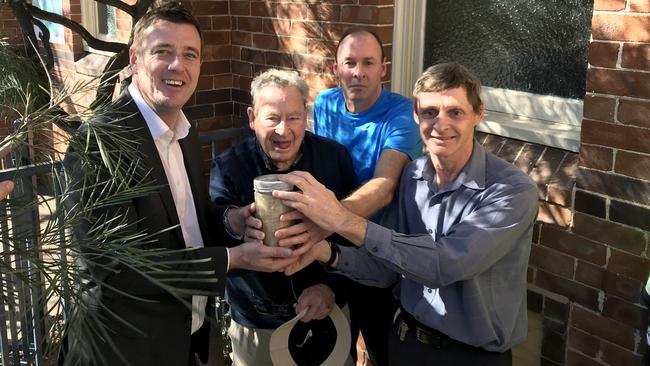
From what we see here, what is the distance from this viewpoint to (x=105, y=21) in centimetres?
677

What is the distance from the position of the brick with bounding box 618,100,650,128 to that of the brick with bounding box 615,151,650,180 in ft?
0.41

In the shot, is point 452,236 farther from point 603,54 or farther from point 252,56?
point 252,56

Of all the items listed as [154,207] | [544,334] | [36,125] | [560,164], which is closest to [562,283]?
[544,334]

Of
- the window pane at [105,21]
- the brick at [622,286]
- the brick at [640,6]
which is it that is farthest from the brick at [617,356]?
the window pane at [105,21]


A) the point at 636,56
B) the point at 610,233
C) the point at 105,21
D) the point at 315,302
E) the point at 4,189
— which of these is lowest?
the point at 315,302

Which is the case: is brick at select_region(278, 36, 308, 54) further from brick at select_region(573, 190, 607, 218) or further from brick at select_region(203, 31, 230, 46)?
brick at select_region(573, 190, 607, 218)

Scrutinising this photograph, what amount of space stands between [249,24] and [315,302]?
2.74 m

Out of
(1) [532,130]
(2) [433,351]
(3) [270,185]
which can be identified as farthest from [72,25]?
(2) [433,351]

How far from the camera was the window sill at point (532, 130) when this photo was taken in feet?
10.7

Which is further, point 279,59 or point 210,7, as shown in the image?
point 210,7

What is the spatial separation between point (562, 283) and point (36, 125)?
2.39m

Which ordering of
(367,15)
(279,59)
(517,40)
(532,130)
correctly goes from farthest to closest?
(279,59) < (367,15) < (517,40) < (532,130)

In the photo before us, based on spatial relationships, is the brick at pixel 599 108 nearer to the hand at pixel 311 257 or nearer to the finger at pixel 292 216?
the hand at pixel 311 257

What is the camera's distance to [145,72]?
2293 millimetres
